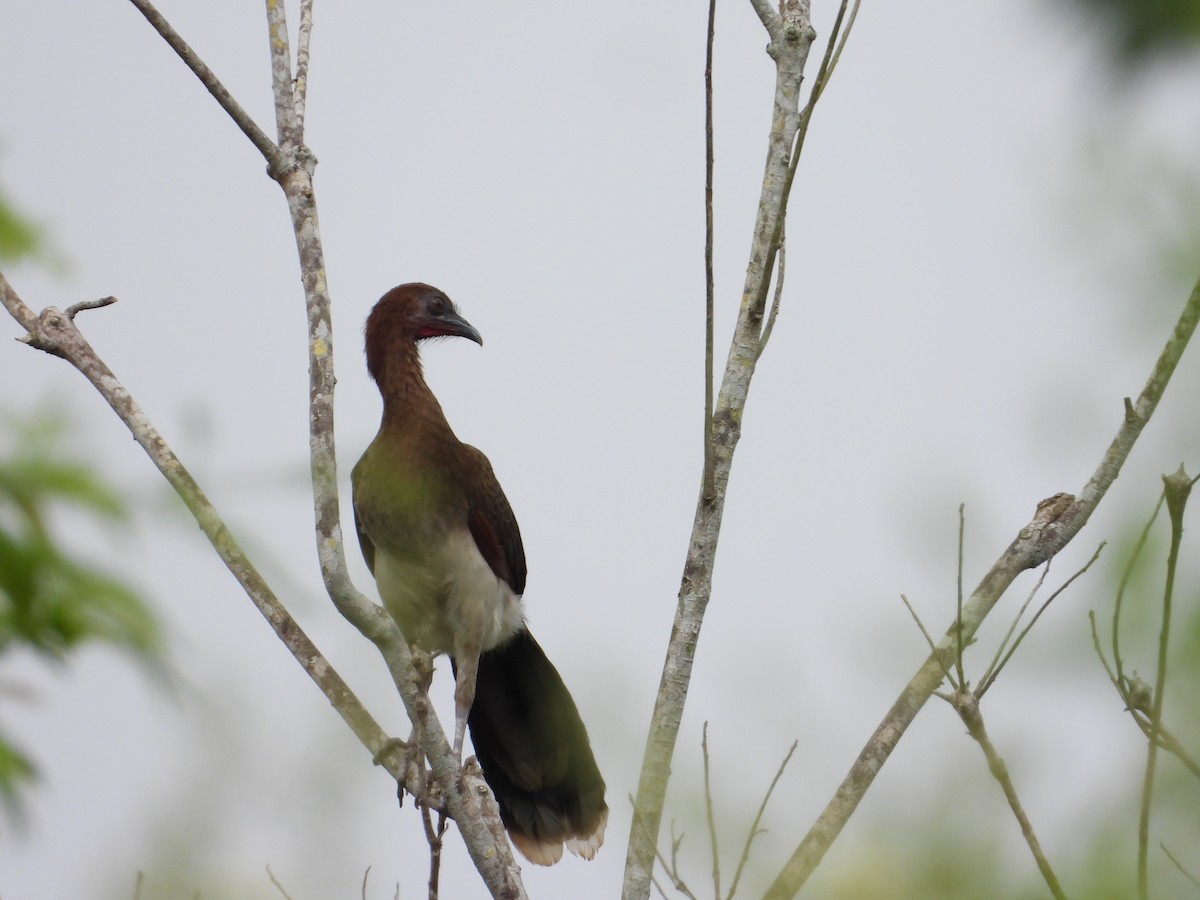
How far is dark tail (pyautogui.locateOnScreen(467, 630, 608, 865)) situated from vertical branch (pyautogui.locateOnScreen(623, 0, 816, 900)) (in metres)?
1.79

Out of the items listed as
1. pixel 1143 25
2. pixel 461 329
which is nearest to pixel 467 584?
pixel 461 329

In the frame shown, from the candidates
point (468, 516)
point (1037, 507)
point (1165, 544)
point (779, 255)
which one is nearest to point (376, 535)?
point (468, 516)

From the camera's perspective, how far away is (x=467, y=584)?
15.4 feet

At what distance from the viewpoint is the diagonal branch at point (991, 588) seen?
111 inches

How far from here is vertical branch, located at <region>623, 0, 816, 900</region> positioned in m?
3.06

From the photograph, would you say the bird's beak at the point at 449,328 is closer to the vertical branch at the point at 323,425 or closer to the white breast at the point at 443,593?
the white breast at the point at 443,593

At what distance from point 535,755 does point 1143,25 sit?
13.0 feet

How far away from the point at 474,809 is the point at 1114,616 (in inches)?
74.6

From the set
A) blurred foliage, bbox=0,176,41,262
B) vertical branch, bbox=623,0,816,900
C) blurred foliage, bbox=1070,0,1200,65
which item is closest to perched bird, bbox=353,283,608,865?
vertical branch, bbox=623,0,816,900

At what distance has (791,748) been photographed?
216 cm

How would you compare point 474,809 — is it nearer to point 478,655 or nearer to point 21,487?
point 478,655

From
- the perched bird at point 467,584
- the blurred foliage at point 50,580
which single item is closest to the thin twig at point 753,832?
the blurred foliage at point 50,580

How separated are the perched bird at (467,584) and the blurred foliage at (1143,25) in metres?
3.41

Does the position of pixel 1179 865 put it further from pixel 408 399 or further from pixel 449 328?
pixel 449 328
